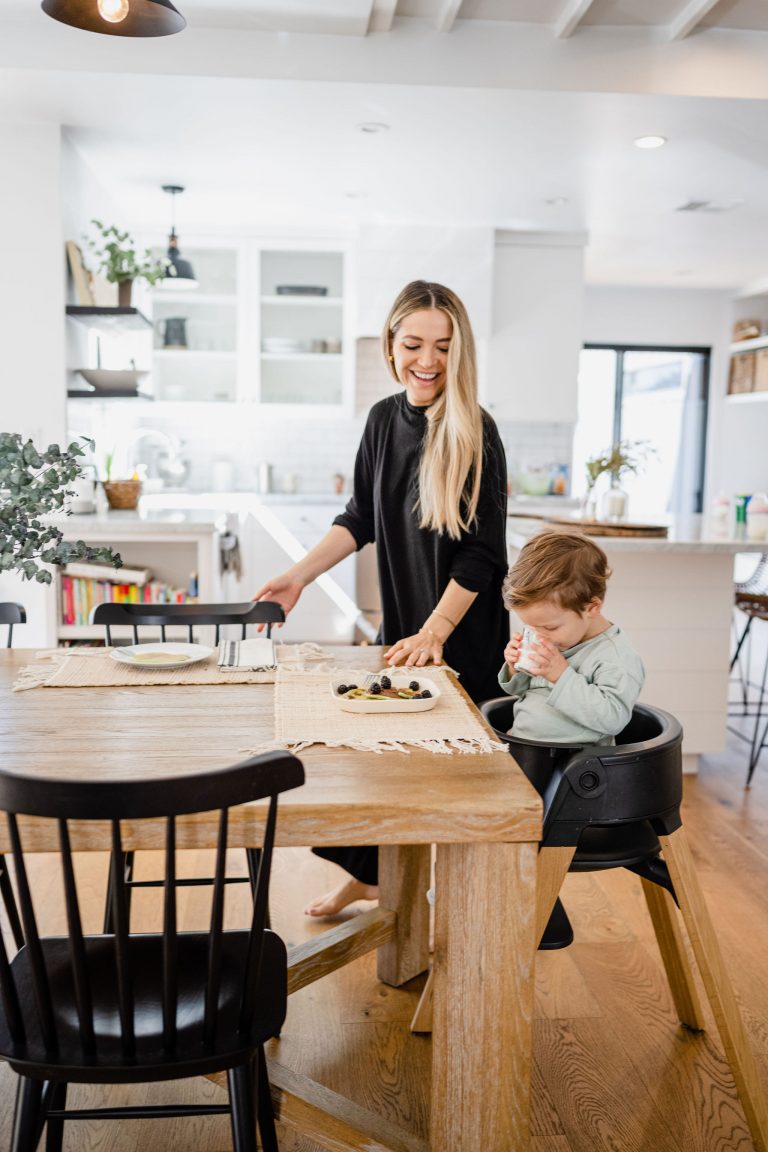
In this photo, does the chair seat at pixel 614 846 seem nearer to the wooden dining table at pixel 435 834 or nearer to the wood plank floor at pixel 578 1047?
the wooden dining table at pixel 435 834

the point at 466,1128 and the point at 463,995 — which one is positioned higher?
the point at 463,995

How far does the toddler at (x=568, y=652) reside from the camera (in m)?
1.61

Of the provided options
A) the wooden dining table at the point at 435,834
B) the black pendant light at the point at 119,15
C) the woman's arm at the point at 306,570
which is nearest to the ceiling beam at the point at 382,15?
the black pendant light at the point at 119,15

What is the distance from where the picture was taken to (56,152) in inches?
158

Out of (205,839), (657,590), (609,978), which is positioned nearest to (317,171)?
(657,590)

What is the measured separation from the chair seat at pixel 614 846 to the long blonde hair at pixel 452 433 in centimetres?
72

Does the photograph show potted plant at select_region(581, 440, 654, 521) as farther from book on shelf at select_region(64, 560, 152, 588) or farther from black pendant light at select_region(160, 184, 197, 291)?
black pendant light at select_region(160, 184, 197, 291)

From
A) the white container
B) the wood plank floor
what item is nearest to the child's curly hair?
the wood plank floor

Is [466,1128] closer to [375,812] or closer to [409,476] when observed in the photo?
[375,812]

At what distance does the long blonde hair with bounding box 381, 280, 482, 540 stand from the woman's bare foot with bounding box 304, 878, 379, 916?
3.27 ft

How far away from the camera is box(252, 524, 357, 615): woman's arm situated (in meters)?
2.24

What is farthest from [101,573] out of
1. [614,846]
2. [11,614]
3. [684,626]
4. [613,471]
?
[614,846]

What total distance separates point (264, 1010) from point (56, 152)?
3741mm

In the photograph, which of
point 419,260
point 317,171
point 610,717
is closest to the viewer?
point 610,717
